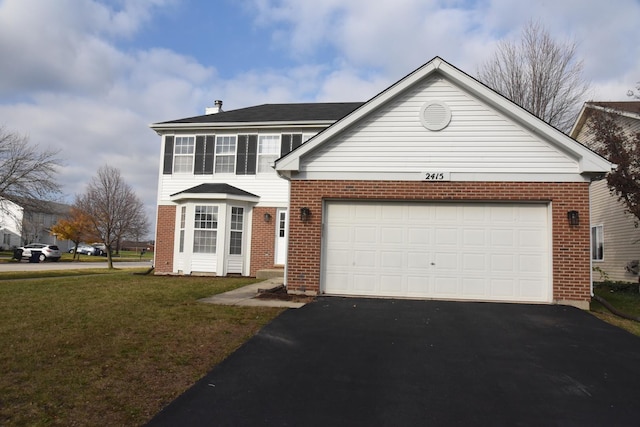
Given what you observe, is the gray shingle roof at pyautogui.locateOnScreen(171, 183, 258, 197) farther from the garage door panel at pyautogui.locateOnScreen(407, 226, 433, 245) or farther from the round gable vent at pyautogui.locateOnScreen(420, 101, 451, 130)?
the round gable vent at pyautogui.locateOnScreen(420, 101, 451, 130)

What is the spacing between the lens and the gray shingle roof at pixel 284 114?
17.0m

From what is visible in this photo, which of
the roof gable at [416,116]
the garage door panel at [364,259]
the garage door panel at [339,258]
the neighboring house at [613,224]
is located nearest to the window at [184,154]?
the roof gable at [416,116]

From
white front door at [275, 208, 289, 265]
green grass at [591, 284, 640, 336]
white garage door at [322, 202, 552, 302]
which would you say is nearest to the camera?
green grass at [591, 284, 640, 336]

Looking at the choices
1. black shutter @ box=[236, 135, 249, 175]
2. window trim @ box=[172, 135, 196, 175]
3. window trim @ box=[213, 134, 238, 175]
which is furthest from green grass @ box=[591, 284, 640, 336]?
window trim @ box=[172, 135, 196, 175]

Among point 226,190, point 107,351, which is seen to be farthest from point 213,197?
point 107,351

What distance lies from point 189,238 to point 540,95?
20165mm

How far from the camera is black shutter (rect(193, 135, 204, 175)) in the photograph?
57.3 feet

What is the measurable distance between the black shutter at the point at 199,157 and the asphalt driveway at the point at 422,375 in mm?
11097

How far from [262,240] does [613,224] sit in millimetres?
13652

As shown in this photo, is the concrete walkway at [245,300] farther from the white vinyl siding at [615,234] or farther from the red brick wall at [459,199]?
the white vinyl siding at [615,234]

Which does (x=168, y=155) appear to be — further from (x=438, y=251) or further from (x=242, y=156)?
(x=438, y=251)

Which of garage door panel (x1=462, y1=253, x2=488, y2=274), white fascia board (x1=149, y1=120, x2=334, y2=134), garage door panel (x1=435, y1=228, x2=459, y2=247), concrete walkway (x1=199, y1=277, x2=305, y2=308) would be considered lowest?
concrete walkway (x1=199, y1=277, x2=305, y2=308)

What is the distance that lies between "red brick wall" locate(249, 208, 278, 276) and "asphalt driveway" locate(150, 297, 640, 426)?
8.61 meters

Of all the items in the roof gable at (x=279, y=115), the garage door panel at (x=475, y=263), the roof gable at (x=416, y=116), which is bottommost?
the garage door panel at (x=475, y=263)
